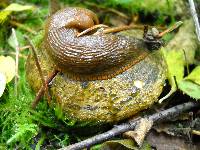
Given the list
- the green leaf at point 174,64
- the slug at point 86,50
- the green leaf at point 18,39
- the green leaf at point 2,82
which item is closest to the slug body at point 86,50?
the slug at point 86,50

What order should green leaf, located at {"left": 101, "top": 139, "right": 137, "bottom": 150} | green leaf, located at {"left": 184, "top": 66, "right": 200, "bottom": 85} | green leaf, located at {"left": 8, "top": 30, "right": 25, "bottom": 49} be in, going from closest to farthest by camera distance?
green leaf, located at {"left": 101, "top": 139, "right": 137, "bottom": 150}, green leaf, located at {"left": 184, "top": 66, "right": 200, "bottom": 85}, green leaf, located at {"left": 8, "top": 30, "right": 25, "bottom": 49}

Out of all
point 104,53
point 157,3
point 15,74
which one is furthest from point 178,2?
point 15,74

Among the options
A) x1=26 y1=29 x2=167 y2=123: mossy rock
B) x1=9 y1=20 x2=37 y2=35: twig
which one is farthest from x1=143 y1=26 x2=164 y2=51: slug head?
x1=9 y1=20 x2=37 y2=35: twig

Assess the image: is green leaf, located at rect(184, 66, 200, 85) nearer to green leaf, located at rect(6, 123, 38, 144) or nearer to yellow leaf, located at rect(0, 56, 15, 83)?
green leaf, located at rect(6, 123, 38, 144)

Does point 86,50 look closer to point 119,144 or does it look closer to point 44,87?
point 44,87

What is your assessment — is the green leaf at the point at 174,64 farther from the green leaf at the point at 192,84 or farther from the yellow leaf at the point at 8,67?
the yellow leaf at the point at 8,67

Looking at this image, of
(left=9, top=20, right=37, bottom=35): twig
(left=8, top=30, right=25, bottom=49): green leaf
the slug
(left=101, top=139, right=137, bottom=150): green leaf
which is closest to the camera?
(left=101, top=139, right=137, bottom=150): green leaf

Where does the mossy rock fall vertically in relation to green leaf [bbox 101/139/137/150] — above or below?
above

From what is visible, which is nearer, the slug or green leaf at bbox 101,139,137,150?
green leaf at bbox 101,139,137,150
